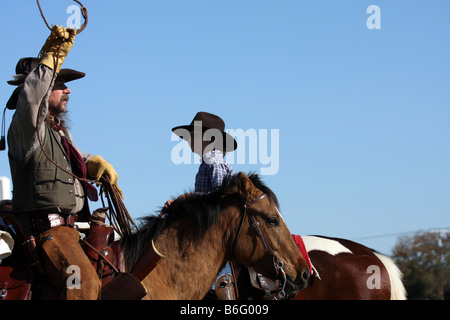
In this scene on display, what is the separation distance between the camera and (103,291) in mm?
4477

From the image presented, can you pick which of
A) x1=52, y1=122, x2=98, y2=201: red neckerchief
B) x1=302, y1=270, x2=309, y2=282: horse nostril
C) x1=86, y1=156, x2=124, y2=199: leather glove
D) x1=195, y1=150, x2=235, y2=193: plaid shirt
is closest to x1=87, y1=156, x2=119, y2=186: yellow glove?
x1=86, y1=156, x2=124, y2=199: leather glove

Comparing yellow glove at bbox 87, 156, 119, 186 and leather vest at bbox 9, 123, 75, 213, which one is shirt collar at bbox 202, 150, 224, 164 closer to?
yellow glove at bbox 87, 156, 119, 186

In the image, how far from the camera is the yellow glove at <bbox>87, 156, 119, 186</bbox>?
5.16 meters

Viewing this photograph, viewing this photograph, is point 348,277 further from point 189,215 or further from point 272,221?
point 189,215


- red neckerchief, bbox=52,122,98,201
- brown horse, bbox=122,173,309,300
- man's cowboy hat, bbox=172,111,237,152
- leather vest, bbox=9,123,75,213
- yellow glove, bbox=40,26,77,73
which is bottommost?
brown horse, bbox=122,173,309,300

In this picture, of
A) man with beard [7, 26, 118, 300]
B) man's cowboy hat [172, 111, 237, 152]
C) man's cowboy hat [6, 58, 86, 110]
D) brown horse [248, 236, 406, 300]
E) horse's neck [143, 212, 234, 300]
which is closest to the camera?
man with beard [7, 26, 118, 300]

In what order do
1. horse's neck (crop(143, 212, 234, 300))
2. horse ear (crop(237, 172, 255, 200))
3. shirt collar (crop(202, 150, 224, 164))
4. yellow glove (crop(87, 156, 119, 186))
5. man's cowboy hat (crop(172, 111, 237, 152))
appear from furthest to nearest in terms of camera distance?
man's cowboy hat (crop(172, 111, 237, 152)), shirt collar (crop(202, 150, 224, 164)), yellow glove (crop(87, 156, 119, 186)), horse ear (crop(237, 172, 255, 200)), horse's neck (crop(143, 212, 234, 300))

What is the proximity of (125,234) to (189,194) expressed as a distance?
0.71 meters

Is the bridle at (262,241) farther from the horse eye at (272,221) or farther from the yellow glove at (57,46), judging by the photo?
the yellow glove at (57,46)

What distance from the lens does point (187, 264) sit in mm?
4887

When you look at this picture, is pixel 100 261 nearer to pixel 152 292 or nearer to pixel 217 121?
pixel 152 292

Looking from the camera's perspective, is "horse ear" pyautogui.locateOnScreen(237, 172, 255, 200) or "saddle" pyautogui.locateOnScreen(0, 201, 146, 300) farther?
"horse ear" pyautogui.locateOnScreen(237, 172, 255, 200)

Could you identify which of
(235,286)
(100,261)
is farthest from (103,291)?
(235,286)

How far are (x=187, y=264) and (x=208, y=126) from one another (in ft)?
8.48
